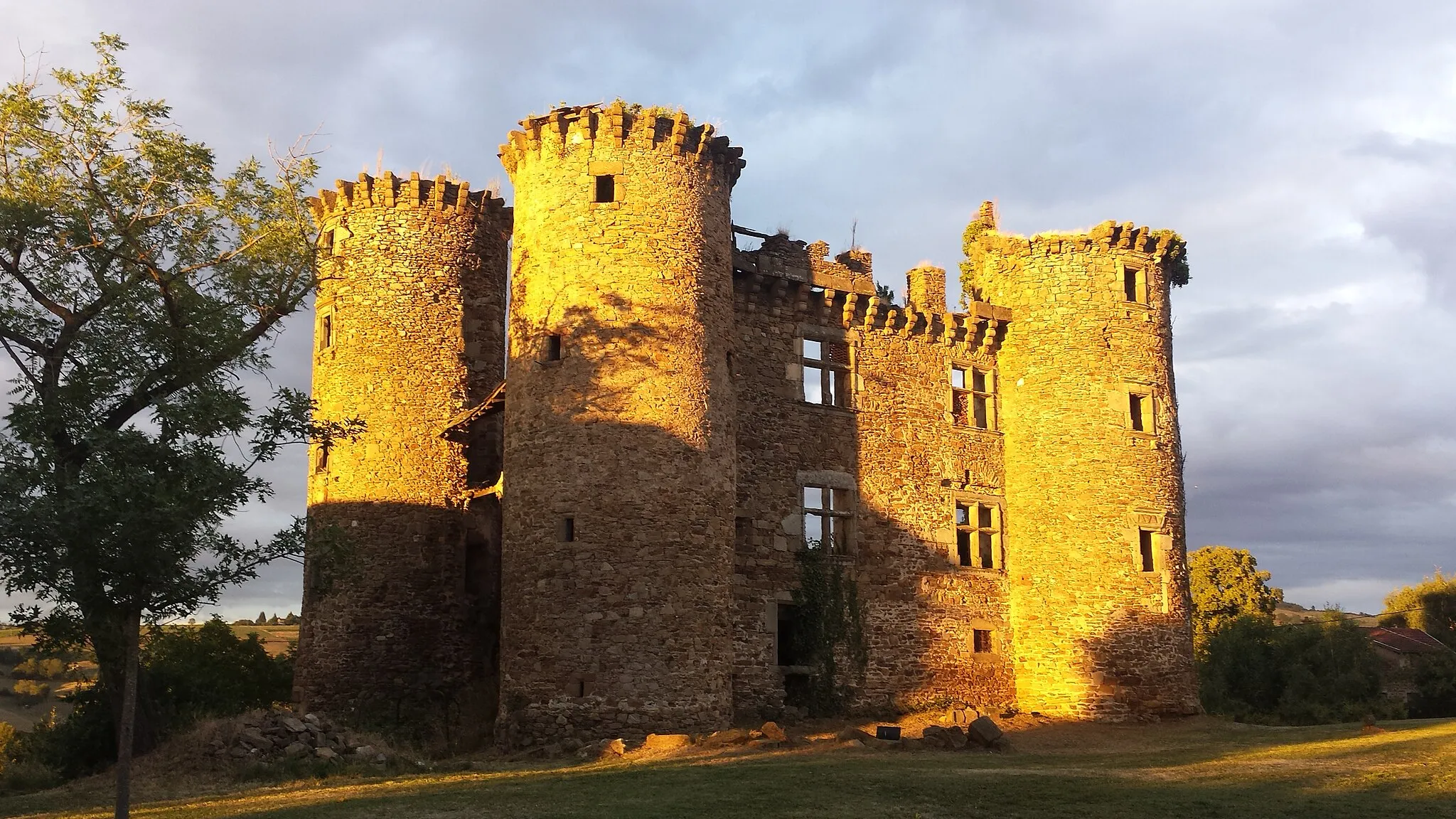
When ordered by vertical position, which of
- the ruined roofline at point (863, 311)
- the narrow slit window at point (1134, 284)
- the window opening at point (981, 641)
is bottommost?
the window opening at point (981, 641)

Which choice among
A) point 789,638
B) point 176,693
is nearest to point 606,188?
point 789,638

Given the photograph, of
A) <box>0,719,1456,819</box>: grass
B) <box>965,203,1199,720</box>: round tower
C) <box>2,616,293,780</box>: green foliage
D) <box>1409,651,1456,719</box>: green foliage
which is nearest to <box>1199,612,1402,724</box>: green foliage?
<box>1409,651,1456,719</box>: green foliage

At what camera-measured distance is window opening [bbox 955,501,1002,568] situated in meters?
28.8

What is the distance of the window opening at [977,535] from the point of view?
1133 inches

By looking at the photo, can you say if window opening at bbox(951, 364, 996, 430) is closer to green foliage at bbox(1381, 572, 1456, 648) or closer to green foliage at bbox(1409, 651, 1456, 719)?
green foliage at bbox(1409, 651, 1456, 719)

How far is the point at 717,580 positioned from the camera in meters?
22.4

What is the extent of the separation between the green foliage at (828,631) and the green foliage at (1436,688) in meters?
22.7

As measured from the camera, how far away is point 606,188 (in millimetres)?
23797

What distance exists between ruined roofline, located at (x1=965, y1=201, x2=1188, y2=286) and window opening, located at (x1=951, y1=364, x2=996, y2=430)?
3157 mm

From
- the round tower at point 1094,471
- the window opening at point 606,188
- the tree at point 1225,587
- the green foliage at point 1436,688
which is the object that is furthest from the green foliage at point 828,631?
the tree at point 1225,587

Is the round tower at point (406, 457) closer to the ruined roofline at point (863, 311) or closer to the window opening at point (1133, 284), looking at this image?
the ruined roofline at point (863, 311)

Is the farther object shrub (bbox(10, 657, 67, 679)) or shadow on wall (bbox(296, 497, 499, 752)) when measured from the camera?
shrub (bbox(10, 657, 67, 679))

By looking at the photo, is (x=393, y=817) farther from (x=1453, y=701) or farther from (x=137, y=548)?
(x=1453, y=701)

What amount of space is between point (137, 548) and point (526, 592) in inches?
336
